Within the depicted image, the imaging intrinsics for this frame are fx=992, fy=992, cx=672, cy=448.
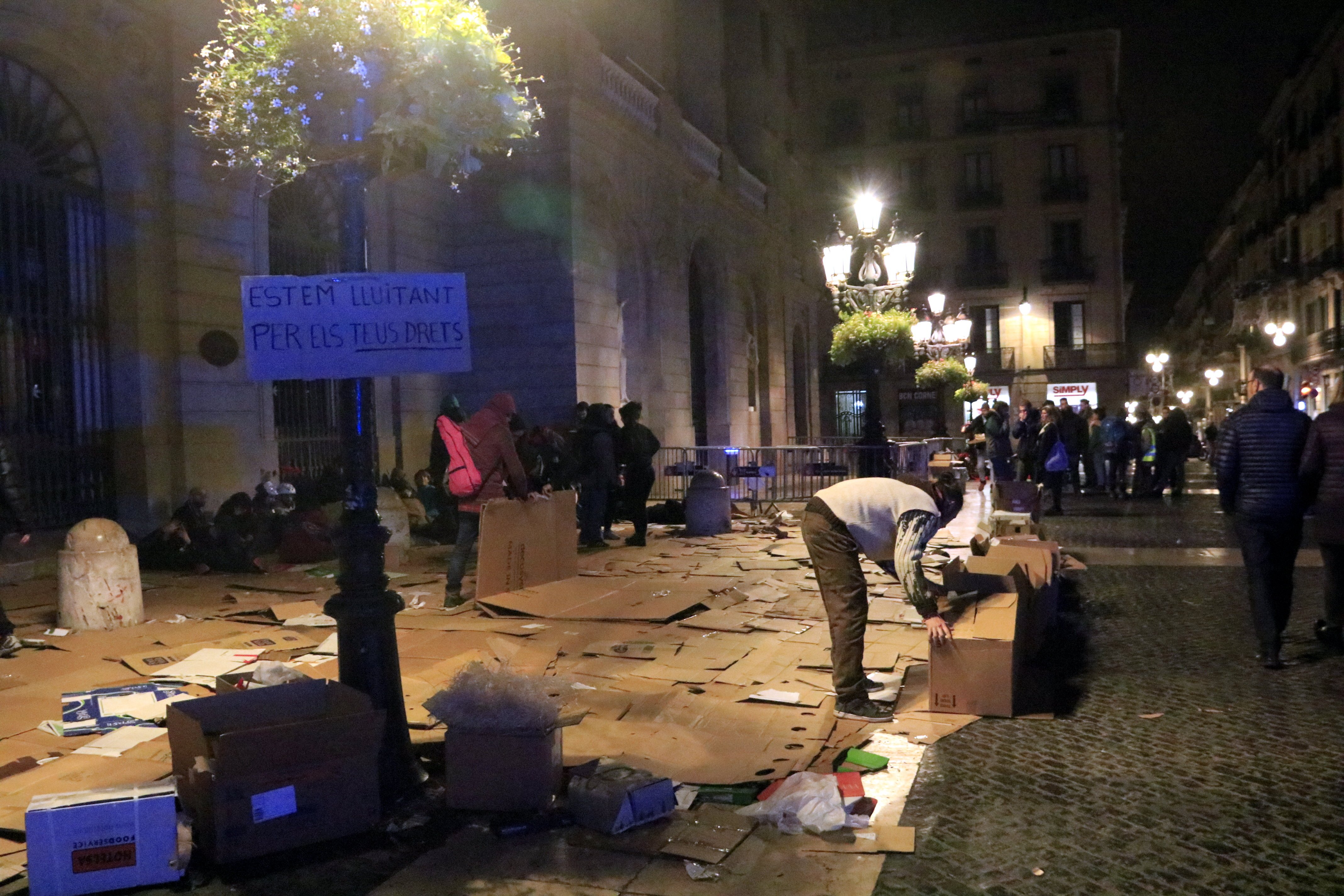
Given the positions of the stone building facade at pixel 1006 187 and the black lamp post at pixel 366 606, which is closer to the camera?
the black lamp post at pixel 366 606

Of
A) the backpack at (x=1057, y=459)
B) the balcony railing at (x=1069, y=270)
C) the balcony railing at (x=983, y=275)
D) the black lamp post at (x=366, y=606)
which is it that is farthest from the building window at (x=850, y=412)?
the black lamp post at (x=366, y=606)

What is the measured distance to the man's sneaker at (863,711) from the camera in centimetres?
533

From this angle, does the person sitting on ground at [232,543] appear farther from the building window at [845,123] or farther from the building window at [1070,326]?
the building window at [845,123]

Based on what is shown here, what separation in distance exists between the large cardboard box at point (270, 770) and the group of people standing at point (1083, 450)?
46.4ft

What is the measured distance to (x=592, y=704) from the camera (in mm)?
5621

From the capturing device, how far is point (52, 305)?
10.7 metres

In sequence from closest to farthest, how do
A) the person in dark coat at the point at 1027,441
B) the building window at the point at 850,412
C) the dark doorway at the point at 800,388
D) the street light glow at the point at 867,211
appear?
the street light glow at the point at 867,211, the person in dark coat at the point at 1027,441, the dark doorway at the point at 800,388, the building window at the point at 850,412

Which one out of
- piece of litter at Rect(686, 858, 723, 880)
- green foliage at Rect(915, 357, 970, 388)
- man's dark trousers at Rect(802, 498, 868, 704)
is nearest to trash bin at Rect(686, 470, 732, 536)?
man's dark trousers at Rect(802, 498, 868, 704)

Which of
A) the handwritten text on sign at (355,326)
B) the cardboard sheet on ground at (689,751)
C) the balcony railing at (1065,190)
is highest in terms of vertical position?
the balcony railing at (1065,190)

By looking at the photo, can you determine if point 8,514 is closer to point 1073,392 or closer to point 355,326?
point 355,326

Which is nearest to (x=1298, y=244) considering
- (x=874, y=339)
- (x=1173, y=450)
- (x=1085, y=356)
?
(x=1085, y=356)

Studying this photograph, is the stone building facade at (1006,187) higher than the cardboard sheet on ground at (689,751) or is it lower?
higher

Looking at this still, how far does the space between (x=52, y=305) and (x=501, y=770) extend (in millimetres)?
9302

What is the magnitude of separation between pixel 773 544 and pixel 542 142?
7.65 meters
